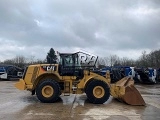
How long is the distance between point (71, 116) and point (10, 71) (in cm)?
2439

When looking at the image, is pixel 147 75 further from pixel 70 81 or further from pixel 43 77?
pixel 43 77

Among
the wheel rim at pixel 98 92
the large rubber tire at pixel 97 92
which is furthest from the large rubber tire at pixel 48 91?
the wheel rim at pixel 98 92

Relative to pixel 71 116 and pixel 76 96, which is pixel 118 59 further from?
pixel 71 116

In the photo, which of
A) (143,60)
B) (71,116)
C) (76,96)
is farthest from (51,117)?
(143,60)

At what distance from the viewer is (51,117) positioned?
928cm

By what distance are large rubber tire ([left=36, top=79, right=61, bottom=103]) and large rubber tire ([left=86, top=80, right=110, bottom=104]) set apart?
4.88ft

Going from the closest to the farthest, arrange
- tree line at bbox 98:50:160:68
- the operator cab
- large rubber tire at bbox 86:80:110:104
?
large rubber tire at bbox 86:80:110:104, the operator cab, tree line at bbox 98:50:160:68

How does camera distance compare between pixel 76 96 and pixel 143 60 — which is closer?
pixel 76 96

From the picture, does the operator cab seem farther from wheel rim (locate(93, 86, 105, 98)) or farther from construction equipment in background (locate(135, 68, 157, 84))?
construction equipment in background (locate(135, 68, 157, 84))

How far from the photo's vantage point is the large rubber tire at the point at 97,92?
12977mm

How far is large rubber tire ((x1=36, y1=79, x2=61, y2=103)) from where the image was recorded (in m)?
13.0

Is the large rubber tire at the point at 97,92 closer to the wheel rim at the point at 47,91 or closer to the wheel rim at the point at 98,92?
the wheel rim at the point at 98,92

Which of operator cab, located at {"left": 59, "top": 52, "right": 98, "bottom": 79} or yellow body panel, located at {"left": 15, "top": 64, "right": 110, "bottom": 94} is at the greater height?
operator cab, located at {"left": 59, "top": 52, "right": 98, "bottom": 79}

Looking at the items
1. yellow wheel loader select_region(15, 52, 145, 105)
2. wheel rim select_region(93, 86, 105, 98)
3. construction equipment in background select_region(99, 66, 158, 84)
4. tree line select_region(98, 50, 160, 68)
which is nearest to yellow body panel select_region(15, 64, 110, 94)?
yellow wheel loader select_region(15, 52, 145, 105)
